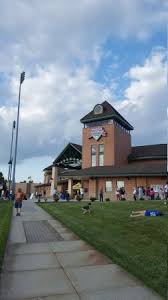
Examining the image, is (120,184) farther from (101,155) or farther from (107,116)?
(107,116)

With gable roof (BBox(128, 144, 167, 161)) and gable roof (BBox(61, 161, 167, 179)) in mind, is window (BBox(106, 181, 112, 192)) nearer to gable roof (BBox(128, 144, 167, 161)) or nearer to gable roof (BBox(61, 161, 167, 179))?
gable roof (BBox(61, 161, 167, 179))

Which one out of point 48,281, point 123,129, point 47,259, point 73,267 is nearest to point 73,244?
point 47,259

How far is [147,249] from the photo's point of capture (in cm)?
702

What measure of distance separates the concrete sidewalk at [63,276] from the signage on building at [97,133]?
138 ft

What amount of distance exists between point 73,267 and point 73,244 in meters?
2.47

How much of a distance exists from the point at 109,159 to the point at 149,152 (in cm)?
808

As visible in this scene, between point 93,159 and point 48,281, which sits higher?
point 93,159

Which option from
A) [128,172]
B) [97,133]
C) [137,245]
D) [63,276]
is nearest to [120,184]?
[128,172]

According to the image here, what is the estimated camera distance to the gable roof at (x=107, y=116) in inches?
1985

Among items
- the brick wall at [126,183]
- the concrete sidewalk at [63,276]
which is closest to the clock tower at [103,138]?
the brick wall at [126,183]

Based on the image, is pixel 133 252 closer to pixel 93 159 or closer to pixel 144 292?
pixel 144 292

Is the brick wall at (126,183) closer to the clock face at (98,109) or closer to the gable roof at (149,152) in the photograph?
the gable roof at (149,152)

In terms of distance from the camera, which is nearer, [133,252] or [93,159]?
[133,252]

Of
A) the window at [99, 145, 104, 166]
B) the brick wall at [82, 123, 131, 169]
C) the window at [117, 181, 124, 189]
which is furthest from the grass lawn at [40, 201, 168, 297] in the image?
the window at [99, 145, 104, 166]
